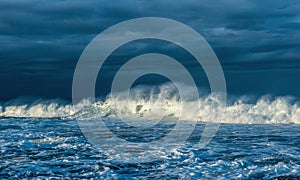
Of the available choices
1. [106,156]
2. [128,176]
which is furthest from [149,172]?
[106,156]

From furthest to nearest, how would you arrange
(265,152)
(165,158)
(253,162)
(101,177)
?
(265,152)
(165,158)
(253,162)
(101,177)

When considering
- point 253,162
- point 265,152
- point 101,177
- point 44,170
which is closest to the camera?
point 101,177

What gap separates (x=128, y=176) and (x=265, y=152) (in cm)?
2436

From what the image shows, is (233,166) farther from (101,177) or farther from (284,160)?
(101,177)

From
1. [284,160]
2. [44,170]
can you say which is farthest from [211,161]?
[44,170]

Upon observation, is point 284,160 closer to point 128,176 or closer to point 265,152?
point 265,152

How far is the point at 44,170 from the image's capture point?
4388 cm

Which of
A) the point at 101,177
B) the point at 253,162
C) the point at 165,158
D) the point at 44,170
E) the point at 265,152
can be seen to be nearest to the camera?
the point at 101,177

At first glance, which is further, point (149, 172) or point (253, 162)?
point (253, 162)

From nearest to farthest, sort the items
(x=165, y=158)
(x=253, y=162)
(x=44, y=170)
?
(x=44, y=170), (x=253, y=162), (x=165, y=158)

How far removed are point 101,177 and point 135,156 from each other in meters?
15.5

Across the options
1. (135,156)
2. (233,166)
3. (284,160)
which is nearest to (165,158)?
(135,156)

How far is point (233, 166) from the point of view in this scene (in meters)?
45.7

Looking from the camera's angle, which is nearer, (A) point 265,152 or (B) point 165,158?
(B) point 165,158
